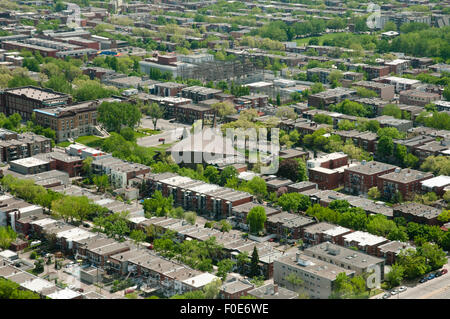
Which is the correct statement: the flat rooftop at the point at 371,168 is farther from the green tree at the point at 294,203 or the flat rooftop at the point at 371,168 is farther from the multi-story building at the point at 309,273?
the multi-story building at the point at 309,273

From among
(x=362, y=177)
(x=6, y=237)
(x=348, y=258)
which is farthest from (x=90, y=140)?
(x=348, y=258)

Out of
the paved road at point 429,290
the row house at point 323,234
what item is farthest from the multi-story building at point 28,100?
the paved road at point 429,290

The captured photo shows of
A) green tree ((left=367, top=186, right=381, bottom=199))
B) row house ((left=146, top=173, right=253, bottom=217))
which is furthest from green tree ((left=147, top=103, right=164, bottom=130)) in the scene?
green tree ((left=367, top=186, right=381, bottom=199))

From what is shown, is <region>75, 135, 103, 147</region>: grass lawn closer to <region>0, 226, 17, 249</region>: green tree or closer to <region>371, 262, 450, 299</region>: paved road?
<region>0, 226, 17, 249</region>: green tree
